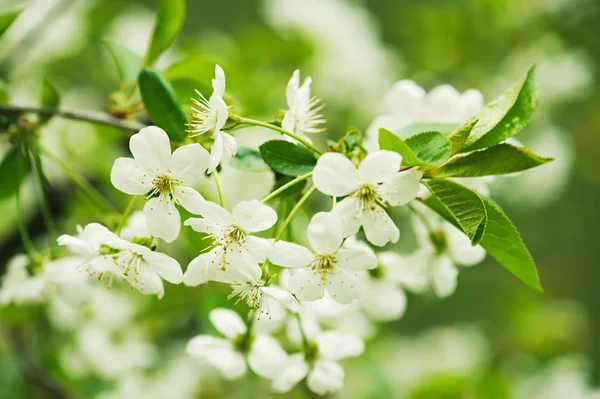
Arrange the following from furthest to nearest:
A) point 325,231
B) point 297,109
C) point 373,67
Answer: point 373,67 < point 297,109 < point 325,231

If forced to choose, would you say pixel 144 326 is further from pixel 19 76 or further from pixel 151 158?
pixel 151 158

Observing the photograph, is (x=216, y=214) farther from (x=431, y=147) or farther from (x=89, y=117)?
(x=89, y=117)

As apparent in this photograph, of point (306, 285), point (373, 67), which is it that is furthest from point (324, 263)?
point (373, 67)

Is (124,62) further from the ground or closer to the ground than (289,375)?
further from the ground

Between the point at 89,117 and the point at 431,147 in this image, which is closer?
the point at 431,147

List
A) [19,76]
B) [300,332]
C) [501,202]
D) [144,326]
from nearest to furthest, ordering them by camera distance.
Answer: [300,332], [144,326], [19,76], [501,202]

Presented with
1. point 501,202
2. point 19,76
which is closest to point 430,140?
point 19,76
